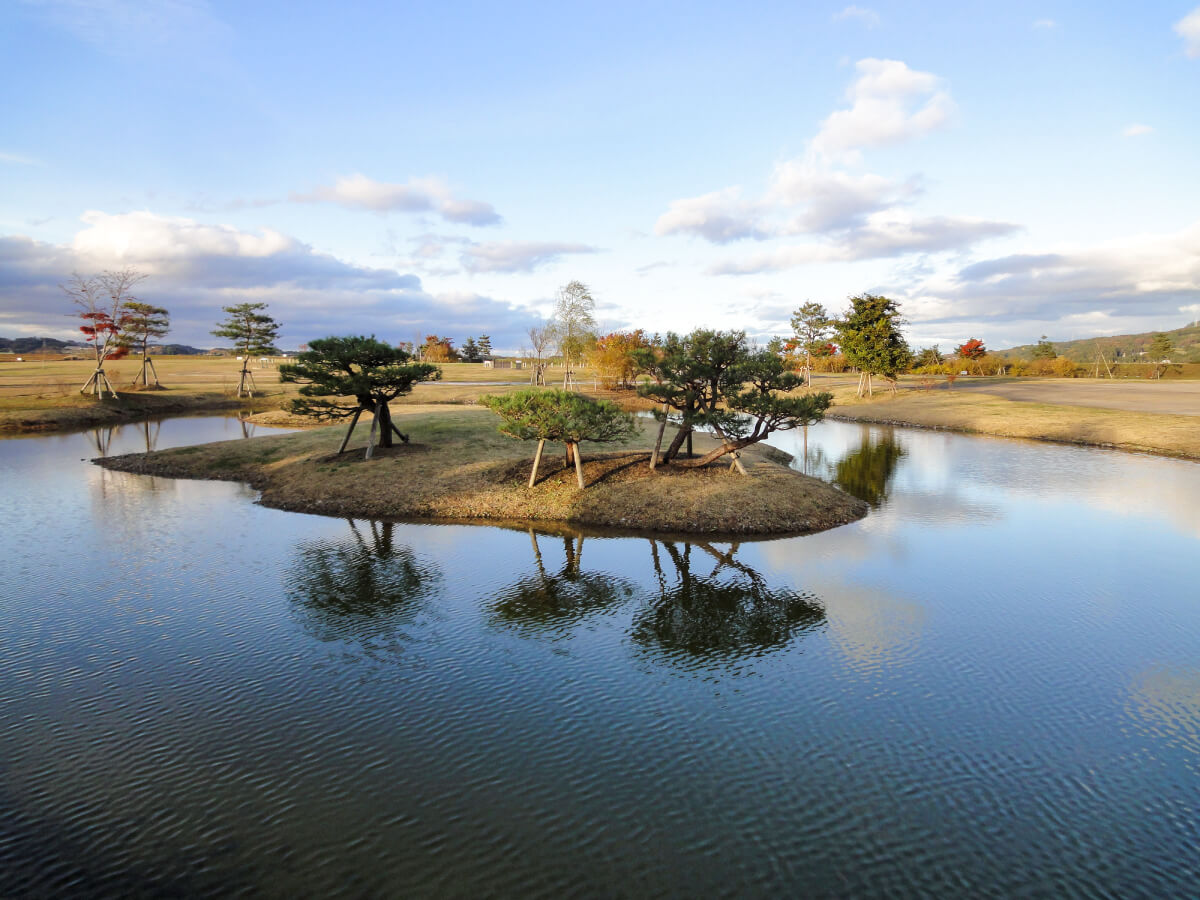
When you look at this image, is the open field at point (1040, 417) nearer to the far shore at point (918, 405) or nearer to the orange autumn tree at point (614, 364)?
the far shore at point (918, 405)

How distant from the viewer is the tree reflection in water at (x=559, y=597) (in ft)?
49.2

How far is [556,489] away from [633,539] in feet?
16.5

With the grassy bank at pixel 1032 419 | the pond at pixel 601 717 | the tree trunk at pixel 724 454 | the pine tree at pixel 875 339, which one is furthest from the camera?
the pine tree at pixel 875 339

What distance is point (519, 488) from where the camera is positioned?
26141 mm

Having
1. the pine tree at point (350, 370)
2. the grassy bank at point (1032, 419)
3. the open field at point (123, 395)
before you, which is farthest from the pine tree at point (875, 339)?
the pine tree at point (350, 370)

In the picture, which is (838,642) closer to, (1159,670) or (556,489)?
(1159,670)

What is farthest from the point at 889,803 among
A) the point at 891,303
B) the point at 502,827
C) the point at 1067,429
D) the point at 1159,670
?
the point at 891,303

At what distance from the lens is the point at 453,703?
11.0m

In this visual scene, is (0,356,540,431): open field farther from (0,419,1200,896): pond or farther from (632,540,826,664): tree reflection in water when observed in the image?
(632,540,826,664): tree reflection in water

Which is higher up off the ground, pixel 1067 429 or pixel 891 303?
pixel 891 303

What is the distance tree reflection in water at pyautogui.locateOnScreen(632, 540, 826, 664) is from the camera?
13453 millimetres

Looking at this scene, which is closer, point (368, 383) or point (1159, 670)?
point (1159, 670)

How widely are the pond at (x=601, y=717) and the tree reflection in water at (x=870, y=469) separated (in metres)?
8.34

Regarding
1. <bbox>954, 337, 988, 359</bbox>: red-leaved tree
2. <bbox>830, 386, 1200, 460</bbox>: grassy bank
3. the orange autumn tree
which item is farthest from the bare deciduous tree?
<bbox>954, 337, 988, 359</bbox>: red-leaved tree
